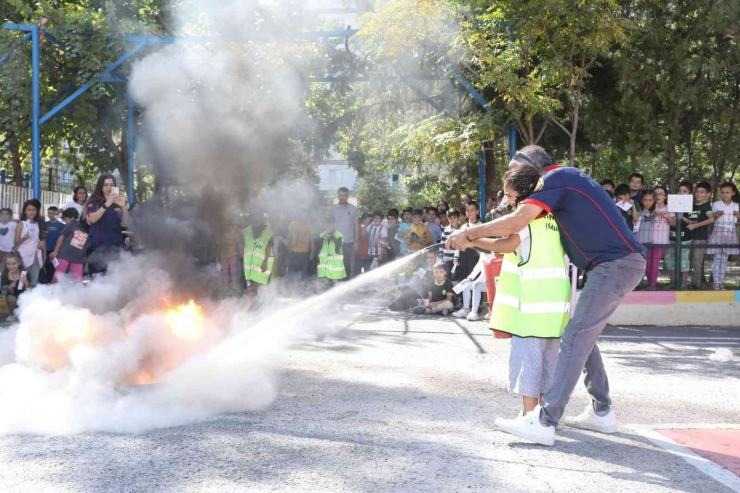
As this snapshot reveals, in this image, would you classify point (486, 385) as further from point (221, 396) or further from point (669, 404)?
point (221, 396)

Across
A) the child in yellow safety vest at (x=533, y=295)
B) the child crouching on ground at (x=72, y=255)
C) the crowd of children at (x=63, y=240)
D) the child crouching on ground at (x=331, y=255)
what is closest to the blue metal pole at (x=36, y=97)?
the crowd of children at (x=63, y=240)

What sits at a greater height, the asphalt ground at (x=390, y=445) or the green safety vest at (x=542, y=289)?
the green safety vest at (x=542, y=289)

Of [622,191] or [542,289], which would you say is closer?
[542,289]

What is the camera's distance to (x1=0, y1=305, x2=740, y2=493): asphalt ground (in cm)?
371

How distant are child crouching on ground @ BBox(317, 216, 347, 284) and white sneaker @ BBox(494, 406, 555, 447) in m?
7.90

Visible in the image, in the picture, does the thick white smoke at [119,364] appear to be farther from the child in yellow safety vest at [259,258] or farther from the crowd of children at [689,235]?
the crowd of children at [689,235]

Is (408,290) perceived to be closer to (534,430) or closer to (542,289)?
(542,289)

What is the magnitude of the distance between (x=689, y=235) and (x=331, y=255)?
17.5 ft

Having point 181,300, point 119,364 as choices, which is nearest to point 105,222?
point 181,300

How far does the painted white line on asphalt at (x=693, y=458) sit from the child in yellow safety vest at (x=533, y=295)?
0.69 metres

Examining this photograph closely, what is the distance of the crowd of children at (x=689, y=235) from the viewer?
10.4 metres

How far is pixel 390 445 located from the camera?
4312 millimetres

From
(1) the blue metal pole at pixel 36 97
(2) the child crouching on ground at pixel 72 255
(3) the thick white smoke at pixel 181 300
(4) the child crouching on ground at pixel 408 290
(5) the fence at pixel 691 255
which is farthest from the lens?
(1) the blue metal pole at pixel 36 97

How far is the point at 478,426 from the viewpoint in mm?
4789
